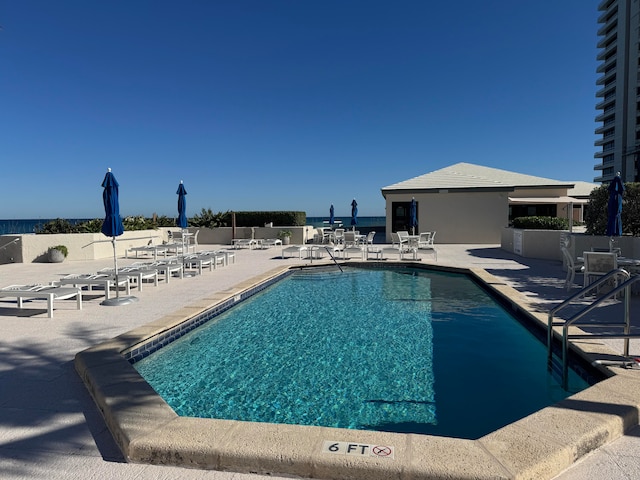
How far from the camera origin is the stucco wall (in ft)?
62.1

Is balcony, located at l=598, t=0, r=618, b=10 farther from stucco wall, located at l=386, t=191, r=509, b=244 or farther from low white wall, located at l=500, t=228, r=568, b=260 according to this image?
low white wall, located at l=500, t=228, r=568, b=260

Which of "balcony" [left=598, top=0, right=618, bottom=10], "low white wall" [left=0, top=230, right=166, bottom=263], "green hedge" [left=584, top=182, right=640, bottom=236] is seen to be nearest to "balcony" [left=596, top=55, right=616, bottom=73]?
"balcony" [left=598, top=0, right=618, bottom=10]

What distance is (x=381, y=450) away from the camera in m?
Result: 2.23

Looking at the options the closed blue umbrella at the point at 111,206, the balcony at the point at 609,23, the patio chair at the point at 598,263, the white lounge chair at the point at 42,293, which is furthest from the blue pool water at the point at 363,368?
the balcony at the point at 609,23

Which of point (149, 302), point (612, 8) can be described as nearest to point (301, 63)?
point (149, 302)

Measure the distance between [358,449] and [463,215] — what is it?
18673 mm

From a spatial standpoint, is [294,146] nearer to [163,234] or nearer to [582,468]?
[163,234]

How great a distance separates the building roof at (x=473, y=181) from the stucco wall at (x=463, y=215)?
41 cm

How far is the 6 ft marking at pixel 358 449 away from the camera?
2184 mm

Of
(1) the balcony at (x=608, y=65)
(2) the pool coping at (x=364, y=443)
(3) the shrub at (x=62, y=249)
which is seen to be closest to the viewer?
(2) the pool coping at (x=364, y=443)

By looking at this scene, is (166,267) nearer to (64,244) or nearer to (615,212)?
(64,244)

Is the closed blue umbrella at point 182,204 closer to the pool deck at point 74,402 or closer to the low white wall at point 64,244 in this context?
the low white wall at point 64,244

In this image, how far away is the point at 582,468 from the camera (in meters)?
2.19

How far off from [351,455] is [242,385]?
214 centimetres
